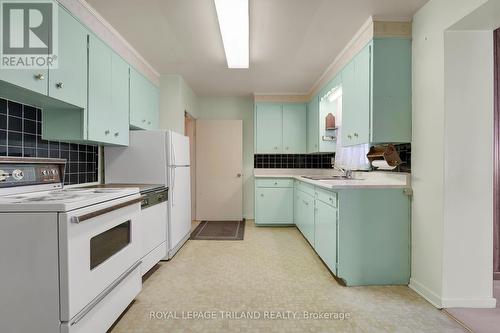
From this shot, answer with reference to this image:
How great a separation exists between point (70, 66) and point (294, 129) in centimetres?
349

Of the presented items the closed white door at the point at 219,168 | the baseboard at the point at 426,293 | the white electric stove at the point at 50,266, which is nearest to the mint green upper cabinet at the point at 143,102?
the closed white door at the point at 219,168

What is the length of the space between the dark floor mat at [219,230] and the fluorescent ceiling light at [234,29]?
7.88 feet

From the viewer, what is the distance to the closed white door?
4844 mm

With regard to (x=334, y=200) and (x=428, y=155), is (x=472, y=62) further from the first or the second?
(x=334, y=200)

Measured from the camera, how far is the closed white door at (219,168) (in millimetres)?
4844

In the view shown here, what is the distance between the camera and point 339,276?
7.66 ft

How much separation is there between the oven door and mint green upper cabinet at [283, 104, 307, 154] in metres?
3.16

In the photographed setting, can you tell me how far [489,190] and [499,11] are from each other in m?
1.22

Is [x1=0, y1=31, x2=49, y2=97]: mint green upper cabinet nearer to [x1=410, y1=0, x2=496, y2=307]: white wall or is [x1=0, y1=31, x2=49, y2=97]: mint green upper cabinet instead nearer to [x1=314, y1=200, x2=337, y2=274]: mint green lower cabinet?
[x1=314, y1=200, x2=337, y2=274]: mint green lower cabinet

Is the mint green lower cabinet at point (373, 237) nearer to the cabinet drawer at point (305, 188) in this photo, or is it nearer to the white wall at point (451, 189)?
the white wall at point (451, 189)

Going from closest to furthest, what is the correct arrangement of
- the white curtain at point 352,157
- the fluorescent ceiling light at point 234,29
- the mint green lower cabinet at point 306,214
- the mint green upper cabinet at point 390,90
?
the fluorescent ceiling light at point 234,29, the mint green upper cabinet at point 390,90, the white curtain at point 352,157, the mint green lower cabinet at point 306,214

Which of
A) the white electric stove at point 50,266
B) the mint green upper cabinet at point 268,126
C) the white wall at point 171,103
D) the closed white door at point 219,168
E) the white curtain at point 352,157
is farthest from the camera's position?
the closed white door at point 219,168

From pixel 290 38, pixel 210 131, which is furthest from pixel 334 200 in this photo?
pixel 210 131

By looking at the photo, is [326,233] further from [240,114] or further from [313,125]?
[240,114]
